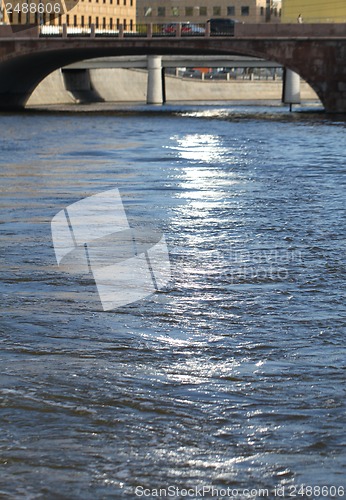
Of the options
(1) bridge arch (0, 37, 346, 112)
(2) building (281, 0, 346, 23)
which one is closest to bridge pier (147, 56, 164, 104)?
(2) building (281, 0, 346, 23)

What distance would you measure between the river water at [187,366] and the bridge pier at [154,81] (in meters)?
71.3

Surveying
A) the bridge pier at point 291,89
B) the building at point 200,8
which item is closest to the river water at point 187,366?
the bridge pier at point 291,89

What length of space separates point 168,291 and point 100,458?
11.3 ft

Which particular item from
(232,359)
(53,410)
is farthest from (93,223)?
(53,410)

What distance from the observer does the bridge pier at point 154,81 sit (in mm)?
83562

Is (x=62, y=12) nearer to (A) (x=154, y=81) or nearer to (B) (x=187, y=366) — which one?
(A) (x=154, y=81)

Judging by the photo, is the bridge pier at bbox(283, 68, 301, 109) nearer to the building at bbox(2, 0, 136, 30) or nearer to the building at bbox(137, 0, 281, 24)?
the building at bbox(2, 0, 136, 30)

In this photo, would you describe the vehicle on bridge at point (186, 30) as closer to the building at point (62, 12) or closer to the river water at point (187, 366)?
the building at point (62, 12)

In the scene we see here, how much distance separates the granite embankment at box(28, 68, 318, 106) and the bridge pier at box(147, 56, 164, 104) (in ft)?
16.2

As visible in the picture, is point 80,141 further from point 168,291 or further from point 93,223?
point 168,291

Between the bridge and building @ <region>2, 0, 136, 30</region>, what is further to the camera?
building @ <region>2, 0, 136, 30</region>

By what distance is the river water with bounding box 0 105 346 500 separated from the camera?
4.38 meters

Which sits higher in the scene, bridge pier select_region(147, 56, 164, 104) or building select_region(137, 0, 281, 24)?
building select_region(137, 0, 281, 24)

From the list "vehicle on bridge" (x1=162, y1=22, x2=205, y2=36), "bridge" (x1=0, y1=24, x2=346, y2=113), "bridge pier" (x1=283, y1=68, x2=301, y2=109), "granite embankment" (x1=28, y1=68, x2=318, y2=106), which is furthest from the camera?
"bridge pier" (x1=283, y1=68, x2=301, y2=109)
